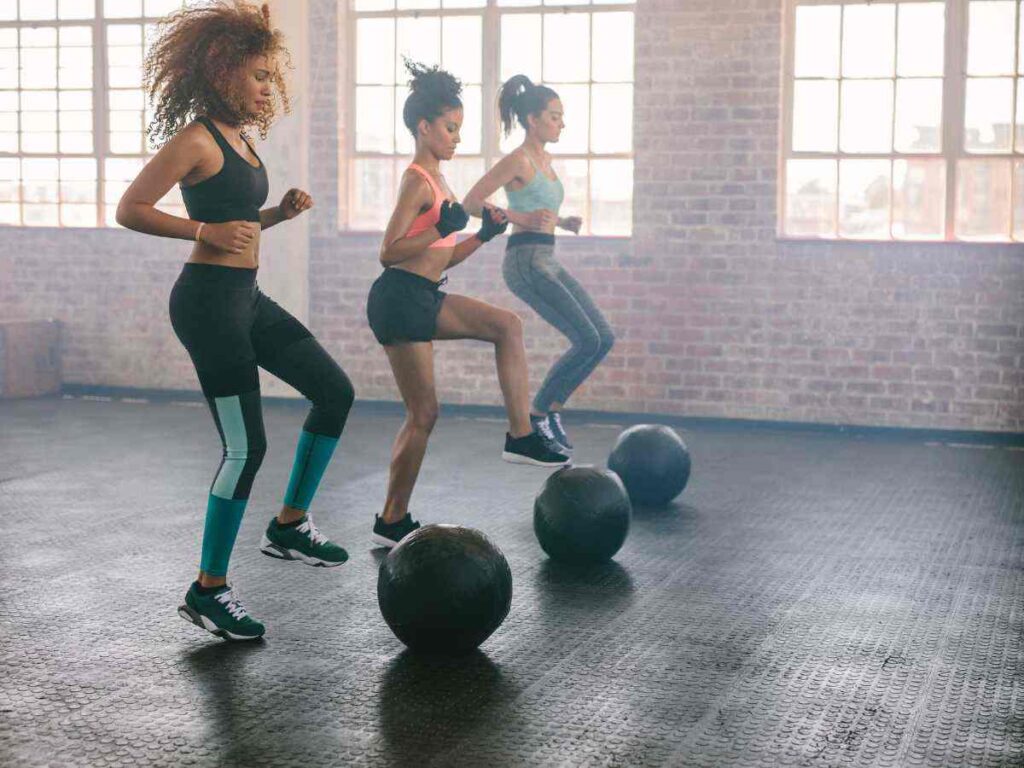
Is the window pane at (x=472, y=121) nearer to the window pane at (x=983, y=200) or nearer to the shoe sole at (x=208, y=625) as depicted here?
the window pane at (x=983, y=200)

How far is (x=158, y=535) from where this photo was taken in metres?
5.41

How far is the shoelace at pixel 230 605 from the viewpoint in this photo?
12.6 ft

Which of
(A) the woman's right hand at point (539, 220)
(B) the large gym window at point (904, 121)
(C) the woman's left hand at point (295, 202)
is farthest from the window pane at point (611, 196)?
(C) the woman's left hand at point (295, 202)

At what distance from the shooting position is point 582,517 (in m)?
4.79

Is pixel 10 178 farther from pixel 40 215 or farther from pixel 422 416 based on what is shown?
pixel 422 416

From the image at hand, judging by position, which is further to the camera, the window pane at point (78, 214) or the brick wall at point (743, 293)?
the window pane at point (78, 214)

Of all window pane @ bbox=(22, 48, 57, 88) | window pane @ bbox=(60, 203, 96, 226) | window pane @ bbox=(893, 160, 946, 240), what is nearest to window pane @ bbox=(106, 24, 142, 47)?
window pane @ bbox=(22, 48, 57, 88)

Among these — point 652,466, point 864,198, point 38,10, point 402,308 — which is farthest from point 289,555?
point 38,10

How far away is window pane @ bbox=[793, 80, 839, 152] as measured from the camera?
9.05 metres

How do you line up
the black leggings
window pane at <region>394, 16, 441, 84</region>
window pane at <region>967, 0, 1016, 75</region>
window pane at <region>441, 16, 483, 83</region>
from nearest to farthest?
the black leggings → window pane at <region>967, 0, 1016, 75</region> → window pane at <region>441, 16, 483, 83</region> → window pane at <region>394, 16, 441, 84</region>

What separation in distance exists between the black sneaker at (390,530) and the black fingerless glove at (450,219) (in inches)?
43.6

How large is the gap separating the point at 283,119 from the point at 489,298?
84.8 inches

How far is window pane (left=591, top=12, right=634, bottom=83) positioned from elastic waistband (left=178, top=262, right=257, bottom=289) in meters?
6.20

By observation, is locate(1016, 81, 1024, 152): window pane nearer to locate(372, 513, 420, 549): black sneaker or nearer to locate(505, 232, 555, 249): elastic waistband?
locate(505, 232, 555, 249): elastic waistband
